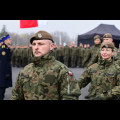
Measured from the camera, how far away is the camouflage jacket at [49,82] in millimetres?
2191

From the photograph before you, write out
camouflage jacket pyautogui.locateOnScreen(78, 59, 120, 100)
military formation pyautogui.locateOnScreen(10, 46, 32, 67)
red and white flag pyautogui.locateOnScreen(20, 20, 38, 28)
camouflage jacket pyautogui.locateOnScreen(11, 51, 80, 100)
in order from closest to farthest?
1. camouflage jacket pyautogui.locateOnScreen(11, 51, 80, 100)
2. camouflage jacket pyautogui.locateOnScreen(78, 59, 120, 100)
3. red and white flag pyautogui.locateOnScreen(20, 20, 38, 28)
4. military formation pyautogui.locateOnScreen(10, 46, 32, 67)

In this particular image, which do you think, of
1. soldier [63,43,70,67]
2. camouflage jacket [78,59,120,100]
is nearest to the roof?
soldier [63,43,70,67]

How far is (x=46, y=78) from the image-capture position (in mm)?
2252

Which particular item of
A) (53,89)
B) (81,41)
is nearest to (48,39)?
(53,89)

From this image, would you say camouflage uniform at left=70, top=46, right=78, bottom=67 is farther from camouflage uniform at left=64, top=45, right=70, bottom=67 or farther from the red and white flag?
the red and white flag

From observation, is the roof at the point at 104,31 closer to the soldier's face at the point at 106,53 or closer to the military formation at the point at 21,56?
the military formation at the point at 21,56

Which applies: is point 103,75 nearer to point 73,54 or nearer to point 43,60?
point 43,60

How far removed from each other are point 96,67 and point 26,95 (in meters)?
1.47

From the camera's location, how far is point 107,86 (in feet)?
10.4

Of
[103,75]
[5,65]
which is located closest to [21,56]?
[5,65]

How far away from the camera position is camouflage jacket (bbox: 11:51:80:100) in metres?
2.19

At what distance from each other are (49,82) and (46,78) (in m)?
0.06

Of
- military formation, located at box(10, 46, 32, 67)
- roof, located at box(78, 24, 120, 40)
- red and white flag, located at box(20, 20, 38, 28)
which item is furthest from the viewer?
military formation, located at box(10, 46, 32, 67)

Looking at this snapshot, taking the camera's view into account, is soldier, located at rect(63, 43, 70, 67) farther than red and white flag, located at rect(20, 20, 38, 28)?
Yes
